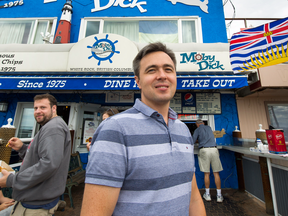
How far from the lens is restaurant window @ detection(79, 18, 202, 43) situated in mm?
5723

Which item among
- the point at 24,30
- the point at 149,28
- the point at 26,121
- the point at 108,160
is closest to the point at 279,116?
the point at 149,28

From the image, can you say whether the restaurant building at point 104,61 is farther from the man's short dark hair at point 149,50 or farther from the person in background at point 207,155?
the man's short dark hair at point 149,50

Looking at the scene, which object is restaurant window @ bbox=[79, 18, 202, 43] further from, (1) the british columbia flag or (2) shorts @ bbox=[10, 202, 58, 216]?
(2) shorts @ bbox=[10, 202, 58, 216]

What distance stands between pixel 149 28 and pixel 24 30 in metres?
5.49

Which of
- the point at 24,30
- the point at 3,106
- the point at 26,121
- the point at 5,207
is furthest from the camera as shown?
the point at 24,30

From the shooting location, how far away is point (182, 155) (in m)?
1.06

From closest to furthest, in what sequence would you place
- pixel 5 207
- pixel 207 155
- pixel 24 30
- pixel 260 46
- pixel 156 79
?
pixel 156 79, pixel 5 207, pixel 260 46, pixel 207 155, pixel 24 30

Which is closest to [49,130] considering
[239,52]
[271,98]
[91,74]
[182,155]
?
[182,155]

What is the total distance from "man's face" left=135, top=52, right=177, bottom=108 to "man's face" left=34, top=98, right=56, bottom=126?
1.73m

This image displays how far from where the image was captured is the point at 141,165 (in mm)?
862

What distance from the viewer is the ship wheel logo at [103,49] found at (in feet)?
14.8

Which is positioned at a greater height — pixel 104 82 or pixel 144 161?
pixel 104 82

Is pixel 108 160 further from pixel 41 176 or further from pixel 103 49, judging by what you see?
pixel 103 49

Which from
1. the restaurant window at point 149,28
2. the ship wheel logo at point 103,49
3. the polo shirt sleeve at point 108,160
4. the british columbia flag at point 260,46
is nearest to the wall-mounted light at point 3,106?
the ship wheel logo at point 103,49
